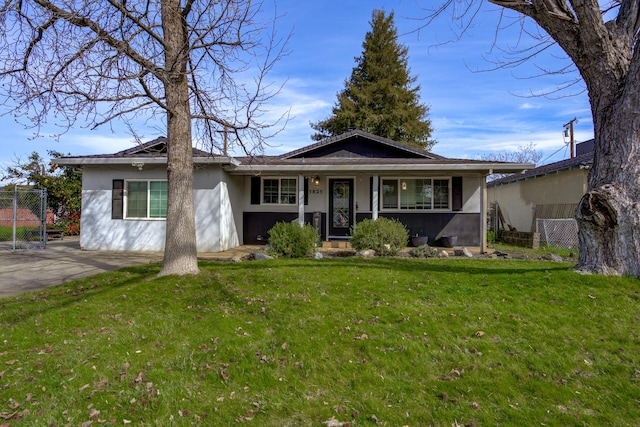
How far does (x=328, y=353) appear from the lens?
367 cm

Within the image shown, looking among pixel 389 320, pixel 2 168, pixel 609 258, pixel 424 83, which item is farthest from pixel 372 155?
pixel 424 83

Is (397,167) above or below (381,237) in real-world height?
above

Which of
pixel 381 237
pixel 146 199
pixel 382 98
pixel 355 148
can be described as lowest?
pixel 381 237

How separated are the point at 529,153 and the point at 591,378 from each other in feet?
130

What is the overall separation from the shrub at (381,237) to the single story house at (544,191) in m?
6.64

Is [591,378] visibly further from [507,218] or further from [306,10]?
[507,218]

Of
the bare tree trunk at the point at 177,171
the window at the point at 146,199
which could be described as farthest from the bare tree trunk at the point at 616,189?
the window at the point at 146,199

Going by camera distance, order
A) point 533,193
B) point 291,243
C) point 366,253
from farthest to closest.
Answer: point 533,193
point 366,253
point 291,243

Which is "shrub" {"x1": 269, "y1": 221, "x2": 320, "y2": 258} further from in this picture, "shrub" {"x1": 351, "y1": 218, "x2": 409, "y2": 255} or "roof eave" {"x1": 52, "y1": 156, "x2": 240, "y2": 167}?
"roof eave" {"x1": 52, "y1": 156, "x2": 240, "y2": 167}

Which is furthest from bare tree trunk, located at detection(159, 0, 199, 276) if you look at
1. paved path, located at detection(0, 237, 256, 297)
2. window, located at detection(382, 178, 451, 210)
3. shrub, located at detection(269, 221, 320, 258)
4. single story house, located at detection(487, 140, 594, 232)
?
single story house, located at detection(487, 140, 594, 232)

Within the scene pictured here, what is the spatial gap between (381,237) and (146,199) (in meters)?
7.51

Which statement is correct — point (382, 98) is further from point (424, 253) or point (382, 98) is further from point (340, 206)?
point (424, 253)

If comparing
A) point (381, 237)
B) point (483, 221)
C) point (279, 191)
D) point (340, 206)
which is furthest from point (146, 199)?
point (483, 221)

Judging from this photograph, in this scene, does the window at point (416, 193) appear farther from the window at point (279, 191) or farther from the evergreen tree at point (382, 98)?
the evergreen tree at point (382, 98)
